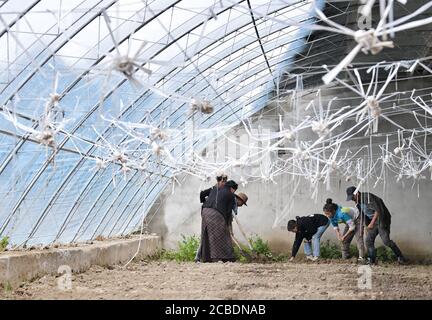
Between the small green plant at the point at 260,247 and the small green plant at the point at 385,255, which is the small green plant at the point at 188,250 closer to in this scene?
the small green plant at the point at 260,247

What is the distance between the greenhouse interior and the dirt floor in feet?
0.13

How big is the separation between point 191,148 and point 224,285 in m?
3.36

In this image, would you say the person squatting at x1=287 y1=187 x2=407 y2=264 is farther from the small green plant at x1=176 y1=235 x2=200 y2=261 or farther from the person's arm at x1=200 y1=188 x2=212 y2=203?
the small green plant at x1=176 y1=235 x2=200 y2=261

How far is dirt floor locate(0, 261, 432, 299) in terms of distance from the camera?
7.41m

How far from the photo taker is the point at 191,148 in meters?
11.2

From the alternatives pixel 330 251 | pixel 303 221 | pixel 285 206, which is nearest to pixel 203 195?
pixel 303 221

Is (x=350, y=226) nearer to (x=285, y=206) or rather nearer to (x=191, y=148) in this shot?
(x=285, y=206)

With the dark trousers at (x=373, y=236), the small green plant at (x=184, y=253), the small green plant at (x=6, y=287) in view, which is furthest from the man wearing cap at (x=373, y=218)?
the small green plant at (x=6, y=287)

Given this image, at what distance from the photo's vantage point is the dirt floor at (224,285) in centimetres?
741

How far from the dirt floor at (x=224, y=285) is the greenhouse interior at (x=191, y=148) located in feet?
0.13

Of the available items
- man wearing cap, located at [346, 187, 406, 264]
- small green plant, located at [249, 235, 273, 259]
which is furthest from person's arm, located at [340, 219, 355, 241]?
small green plant, located at [249, 235, 273, 259]

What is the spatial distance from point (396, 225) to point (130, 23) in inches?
420

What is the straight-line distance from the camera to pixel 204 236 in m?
12.6
